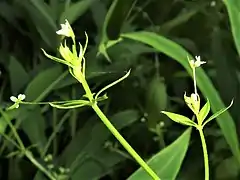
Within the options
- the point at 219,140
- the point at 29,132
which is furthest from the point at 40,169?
the point at 219,140

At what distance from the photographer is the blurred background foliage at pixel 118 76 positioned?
1.73 ft

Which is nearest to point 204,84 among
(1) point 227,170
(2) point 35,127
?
(1) point 227,170

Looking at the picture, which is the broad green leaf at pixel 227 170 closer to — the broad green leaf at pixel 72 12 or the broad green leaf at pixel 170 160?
the broad green leaf at pixel 170 160

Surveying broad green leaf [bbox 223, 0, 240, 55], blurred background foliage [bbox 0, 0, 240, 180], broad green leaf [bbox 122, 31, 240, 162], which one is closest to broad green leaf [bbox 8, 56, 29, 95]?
blurred background foliage [bbox 0, 0, 240, 180]

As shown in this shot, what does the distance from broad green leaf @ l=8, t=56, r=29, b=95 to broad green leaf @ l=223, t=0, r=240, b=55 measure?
0.25m

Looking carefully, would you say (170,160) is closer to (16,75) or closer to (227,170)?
(227,170)

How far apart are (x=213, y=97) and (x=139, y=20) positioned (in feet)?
0.66

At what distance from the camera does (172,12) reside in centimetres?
66

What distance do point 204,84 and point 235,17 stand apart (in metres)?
0.09

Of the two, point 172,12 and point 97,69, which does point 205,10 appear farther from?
point 97,69

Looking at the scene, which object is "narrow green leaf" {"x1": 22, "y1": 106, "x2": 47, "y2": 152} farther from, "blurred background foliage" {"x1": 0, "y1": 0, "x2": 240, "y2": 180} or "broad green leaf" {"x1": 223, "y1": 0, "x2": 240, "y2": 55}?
"broad green leaf" {"x1": 223, "y1": 0, "x2": 240, "y2": 55}

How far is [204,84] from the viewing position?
19.5 inches

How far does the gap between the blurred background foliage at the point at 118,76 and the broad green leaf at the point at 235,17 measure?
3.1 inches

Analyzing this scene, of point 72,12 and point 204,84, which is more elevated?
point 72,12
